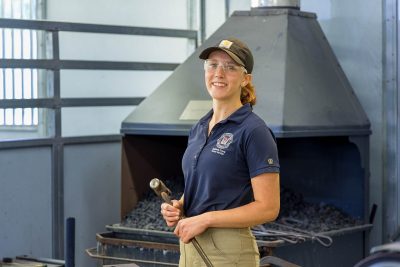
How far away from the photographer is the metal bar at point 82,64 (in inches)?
191

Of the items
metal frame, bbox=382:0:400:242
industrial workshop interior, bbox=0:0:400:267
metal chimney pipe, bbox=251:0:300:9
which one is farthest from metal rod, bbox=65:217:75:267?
metal frame, bbox=382:0:400:242

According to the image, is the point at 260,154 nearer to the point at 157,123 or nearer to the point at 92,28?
the point at 157,123

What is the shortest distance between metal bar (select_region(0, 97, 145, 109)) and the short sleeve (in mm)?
2449

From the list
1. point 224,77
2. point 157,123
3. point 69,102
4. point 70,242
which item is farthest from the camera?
point 69,102

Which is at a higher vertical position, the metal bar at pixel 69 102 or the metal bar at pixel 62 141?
the metal bar at pixel 69 102

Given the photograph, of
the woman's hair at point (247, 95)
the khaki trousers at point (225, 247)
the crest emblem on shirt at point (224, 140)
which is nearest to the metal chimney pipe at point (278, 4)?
the woman's hair at point (247, 95)

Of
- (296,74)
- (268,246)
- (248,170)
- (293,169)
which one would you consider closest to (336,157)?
(293,169)

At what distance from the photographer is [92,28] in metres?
5.26

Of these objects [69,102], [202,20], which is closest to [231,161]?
[69,102]

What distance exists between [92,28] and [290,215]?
1613 millimetres

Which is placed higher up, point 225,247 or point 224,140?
point 224,140

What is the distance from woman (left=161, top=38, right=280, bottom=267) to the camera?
103 inches

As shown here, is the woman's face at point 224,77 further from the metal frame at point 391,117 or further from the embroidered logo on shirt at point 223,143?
the metal frame at point 391,117

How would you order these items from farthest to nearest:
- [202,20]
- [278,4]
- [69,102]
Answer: [202,20], [69,102], [278,4]
